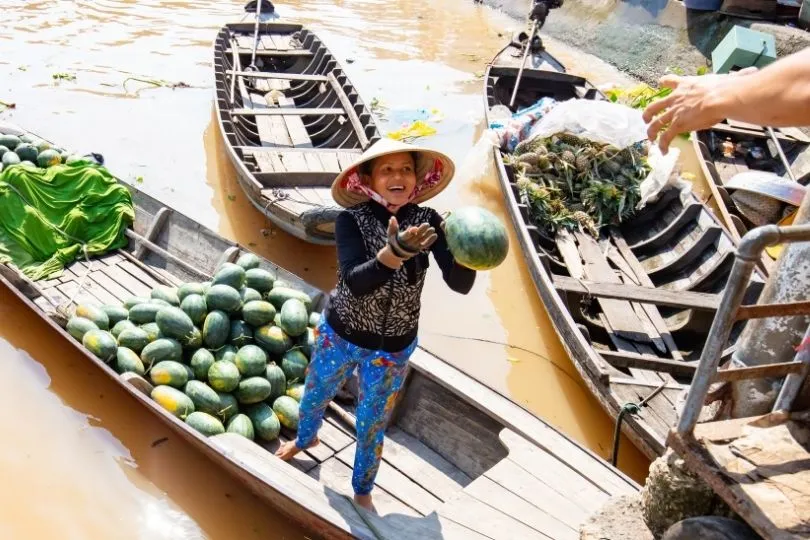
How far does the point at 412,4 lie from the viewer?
64.2 ft

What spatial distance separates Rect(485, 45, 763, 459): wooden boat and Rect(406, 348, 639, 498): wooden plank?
2.43 ft

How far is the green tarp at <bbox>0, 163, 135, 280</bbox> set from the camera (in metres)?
6.05

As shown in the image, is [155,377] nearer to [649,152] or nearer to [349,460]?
[349,460]

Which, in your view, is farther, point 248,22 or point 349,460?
point 248,22

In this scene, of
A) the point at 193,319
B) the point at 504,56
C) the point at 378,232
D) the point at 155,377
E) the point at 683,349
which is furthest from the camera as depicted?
the point at 504,56

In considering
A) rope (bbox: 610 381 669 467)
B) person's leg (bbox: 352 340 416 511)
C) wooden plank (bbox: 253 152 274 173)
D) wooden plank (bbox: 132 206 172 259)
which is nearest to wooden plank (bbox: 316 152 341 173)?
wooden plank (bbox: 253 152 274 173)

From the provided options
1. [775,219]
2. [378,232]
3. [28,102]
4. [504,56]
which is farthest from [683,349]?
[28,102]

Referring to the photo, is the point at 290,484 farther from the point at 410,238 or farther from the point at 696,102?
the point at 696,102

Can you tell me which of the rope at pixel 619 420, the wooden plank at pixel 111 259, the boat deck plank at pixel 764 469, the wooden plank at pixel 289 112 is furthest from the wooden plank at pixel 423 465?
the wooden plank at pixel 289 112

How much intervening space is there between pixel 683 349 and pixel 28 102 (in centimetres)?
1010

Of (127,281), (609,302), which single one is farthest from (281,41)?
(609,302)

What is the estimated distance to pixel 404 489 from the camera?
425 cm

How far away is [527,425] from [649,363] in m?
1.65

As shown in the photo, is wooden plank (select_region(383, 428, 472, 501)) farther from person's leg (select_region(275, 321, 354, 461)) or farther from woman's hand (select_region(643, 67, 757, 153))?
woman's hand (select_region(643, 67, 757, 153))
